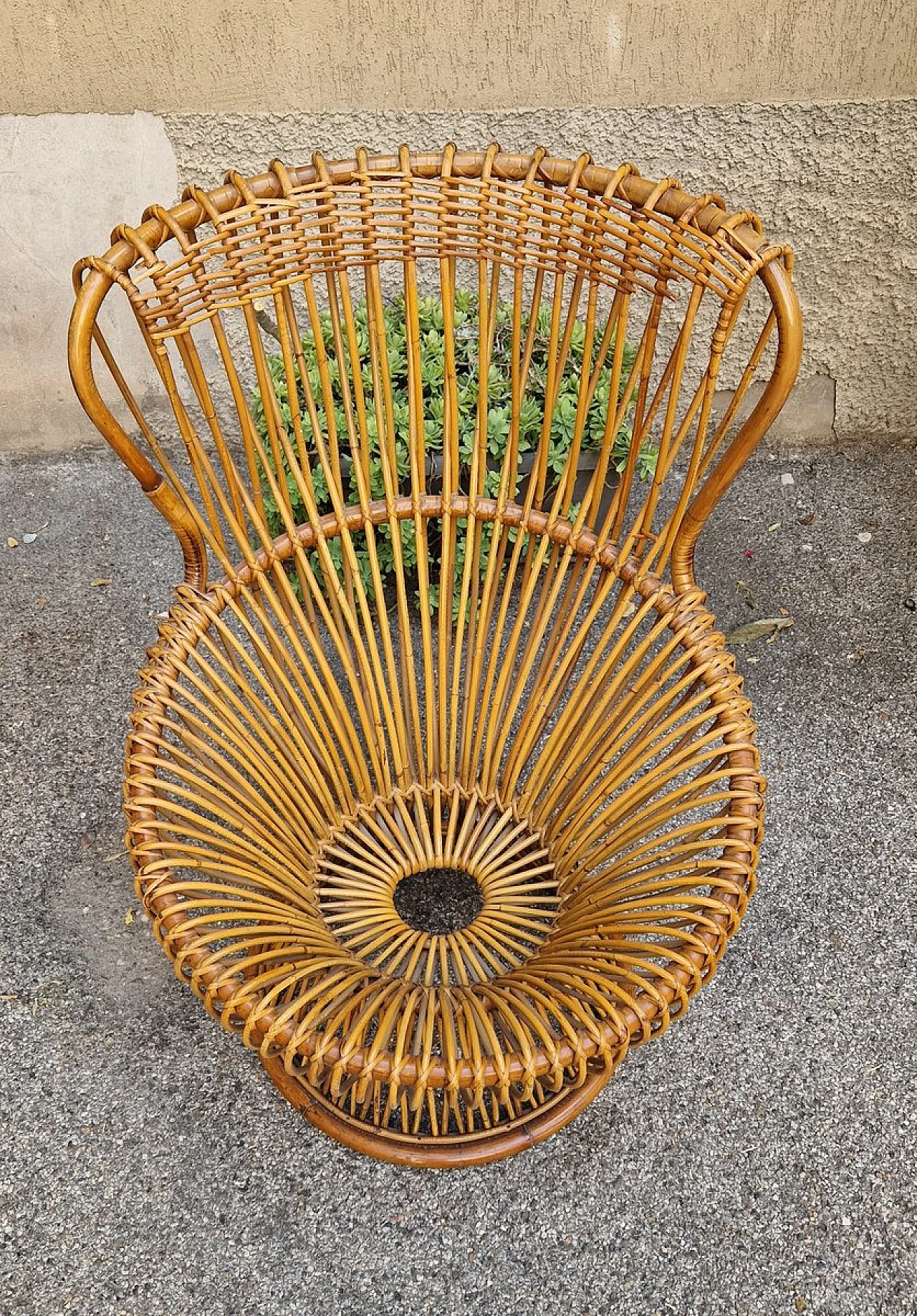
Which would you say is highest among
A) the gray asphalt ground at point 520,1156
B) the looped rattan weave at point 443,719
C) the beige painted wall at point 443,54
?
the beige painted wall at point 443,54

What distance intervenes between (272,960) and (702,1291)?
73cm

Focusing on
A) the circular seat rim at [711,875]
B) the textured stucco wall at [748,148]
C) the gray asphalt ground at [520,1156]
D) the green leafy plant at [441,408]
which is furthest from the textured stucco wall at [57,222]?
the circular seat rim at [711,875]

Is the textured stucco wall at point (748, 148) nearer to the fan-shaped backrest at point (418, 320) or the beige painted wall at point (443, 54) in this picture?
the beige painted wall at point (443, 54)

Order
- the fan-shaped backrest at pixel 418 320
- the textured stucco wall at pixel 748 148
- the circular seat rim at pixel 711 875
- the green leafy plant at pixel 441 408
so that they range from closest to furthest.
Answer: the circular seat rim at pixel 711 875
the fan-shaped backrest at pixel 418 320
the green leafy plant at pixel 441 408
the textured stucco wall at pixel 748 148

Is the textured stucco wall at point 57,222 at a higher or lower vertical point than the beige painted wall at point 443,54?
lower

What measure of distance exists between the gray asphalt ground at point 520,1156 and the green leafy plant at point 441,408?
639 mm

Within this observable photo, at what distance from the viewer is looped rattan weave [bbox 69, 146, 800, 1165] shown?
1.14m

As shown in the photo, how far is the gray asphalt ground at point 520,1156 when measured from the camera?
4.41 feet

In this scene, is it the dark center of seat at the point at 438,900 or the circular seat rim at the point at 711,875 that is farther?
the dark center of seat at the point at 438,900

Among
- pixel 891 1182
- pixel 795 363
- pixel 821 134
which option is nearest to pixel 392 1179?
pixel 891 1182

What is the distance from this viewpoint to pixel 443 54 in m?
2.05

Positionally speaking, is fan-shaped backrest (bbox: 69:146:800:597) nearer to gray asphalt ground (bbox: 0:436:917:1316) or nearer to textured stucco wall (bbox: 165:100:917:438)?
textured stucco wall (bbox: 165:100:917:438)

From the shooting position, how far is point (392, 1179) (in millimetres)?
1438

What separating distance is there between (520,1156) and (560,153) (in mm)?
1982
